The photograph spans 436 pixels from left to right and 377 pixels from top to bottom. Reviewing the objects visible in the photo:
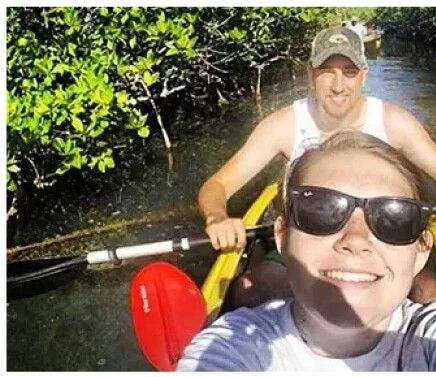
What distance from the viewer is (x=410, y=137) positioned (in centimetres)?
188

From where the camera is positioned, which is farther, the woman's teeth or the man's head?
the man's head

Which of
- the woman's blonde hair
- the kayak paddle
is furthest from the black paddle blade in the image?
the woman's blonde hair

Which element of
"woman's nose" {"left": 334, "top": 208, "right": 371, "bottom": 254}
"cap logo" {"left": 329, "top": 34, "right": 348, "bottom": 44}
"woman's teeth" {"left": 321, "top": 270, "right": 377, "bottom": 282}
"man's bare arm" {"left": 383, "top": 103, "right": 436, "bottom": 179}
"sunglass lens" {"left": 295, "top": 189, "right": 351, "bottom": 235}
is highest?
"cap logo" {"left": 329, "top": 34, "right": 348, "bottom": 44}

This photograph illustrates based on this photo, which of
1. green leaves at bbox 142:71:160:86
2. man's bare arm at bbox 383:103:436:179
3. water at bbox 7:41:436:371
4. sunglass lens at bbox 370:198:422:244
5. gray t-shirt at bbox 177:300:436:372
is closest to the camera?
gray t-shirt at bbox 177:300:436:372

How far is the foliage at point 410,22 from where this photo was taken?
1.93 meters

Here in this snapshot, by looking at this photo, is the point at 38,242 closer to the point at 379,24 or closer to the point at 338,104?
the point at 338,104

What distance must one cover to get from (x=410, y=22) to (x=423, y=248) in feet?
1.89

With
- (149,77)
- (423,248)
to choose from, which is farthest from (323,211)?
(149,77)

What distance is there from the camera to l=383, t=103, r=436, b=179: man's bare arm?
6.00 feet

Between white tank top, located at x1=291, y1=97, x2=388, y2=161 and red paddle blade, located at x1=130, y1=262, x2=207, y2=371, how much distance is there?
1.37 ft

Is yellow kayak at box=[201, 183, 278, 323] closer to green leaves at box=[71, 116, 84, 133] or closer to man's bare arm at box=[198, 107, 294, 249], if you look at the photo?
man's bare arm at box=[198, 107, 294, 249]

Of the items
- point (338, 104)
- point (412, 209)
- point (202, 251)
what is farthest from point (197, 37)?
point (412, 209)

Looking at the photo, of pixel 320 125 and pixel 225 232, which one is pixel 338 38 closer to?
pixel 320 125

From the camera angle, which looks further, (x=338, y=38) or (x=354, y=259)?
(x=338, y=38)
